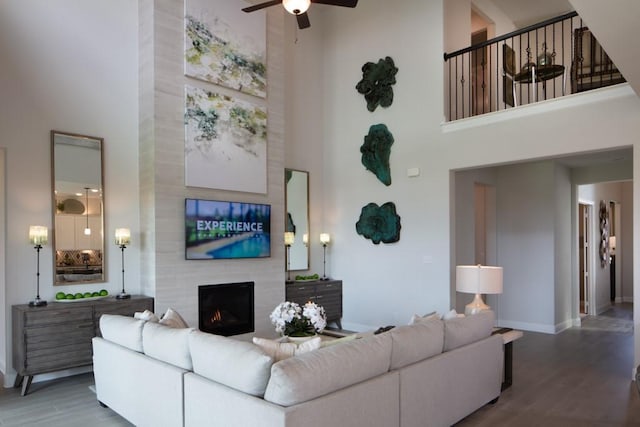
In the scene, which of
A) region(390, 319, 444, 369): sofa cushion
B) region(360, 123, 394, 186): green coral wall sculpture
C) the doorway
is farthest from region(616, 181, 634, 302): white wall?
region(390, 319, 444, 369): sofa cushion

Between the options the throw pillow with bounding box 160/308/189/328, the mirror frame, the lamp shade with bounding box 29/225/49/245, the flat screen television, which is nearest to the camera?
the throw pillow with bounding box 160/308/189/328

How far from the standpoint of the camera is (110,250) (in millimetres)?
5336

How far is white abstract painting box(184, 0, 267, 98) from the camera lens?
5.73 metres

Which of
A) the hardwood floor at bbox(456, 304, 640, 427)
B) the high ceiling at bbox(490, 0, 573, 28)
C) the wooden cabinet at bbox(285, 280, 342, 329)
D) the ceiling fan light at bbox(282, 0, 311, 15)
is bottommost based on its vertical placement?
the hardwood floor at bbox(456, 304, 640, 427)

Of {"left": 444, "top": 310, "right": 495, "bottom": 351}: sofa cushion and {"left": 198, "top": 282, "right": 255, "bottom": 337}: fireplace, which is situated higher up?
{"left": 444, "top": 310, "right": 495, "bottom": 351}: sofa cushion

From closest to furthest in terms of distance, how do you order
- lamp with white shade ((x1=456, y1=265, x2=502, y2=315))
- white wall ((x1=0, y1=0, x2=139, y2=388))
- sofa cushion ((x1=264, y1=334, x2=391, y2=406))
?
sofa cushion ((x1=264, y1=334, x2=391, y2=406)) < lamp with white shade ((x1=456, y1=265, x2=502, y2=315)) < white wall ((x1=0, y1=0, x2=139, y2=388))

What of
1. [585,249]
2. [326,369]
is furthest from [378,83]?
[326,369]

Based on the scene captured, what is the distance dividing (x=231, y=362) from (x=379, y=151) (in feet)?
16.8

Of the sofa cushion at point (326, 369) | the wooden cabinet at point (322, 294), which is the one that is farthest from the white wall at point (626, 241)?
the sofa cushion at point (326, 369)

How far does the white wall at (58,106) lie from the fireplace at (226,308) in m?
0.88

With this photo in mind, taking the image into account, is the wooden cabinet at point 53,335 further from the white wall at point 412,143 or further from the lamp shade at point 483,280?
the white wall at point 412,143

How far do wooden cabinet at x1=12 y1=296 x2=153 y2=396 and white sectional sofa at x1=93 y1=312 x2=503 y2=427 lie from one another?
995mm

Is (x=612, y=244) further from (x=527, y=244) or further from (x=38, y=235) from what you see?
(x=38, y=235)

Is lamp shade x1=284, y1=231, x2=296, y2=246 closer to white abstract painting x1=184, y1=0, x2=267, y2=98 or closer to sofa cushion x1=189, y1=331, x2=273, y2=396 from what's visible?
white abstract painting x1=184, y1=0, x2=267, y2=98
